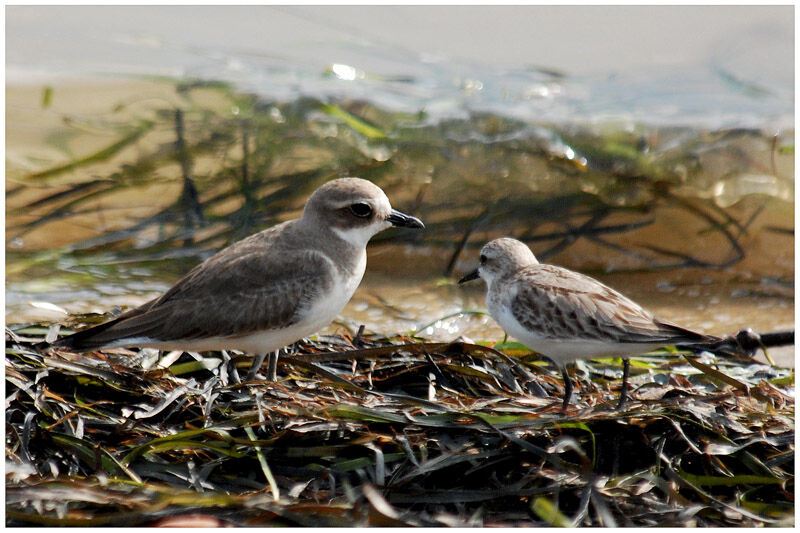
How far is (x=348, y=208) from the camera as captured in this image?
14.9ft

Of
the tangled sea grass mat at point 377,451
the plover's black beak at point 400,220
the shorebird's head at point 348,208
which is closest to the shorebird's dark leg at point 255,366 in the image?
the tangled sea grass mat at point 377,451

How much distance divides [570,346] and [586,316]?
0.16m

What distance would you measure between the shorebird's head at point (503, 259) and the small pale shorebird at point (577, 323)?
0.21 metres

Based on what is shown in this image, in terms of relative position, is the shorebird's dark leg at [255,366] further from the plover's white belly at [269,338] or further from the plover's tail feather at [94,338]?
the plover's tail feather at [94,338]

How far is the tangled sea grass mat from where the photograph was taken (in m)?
3.27

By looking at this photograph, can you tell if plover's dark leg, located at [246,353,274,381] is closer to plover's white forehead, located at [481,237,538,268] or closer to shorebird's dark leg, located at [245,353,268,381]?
shorebird's dark leg, located at [245,353,268,381]

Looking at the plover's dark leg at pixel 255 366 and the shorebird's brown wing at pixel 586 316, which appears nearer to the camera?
the shorebird's brown wing at pixel 586 316

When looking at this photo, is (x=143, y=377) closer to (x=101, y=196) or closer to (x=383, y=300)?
(x=383, y=300)

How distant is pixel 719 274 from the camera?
23.0ft

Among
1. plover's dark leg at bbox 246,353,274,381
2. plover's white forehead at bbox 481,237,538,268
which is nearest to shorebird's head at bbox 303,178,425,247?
plover's white forehead at bbox 481,237,538,268

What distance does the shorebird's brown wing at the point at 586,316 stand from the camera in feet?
13.0

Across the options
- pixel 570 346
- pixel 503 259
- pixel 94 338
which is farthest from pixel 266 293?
pixel 570 346

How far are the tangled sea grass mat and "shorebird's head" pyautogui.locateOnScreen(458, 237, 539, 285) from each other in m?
0.61

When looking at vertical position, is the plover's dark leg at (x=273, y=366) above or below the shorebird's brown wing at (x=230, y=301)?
below
